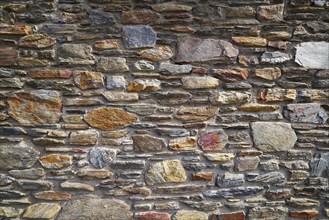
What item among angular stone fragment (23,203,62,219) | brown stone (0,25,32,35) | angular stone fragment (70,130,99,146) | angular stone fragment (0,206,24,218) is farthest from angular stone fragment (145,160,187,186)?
brown stone (0,25,32,35)

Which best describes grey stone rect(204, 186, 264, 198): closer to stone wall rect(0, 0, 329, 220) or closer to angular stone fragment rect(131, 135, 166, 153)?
stone wall rect(0, 0, 329, 220)

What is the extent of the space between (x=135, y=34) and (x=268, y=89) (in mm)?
956

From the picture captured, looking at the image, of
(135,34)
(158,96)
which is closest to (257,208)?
(158,96)

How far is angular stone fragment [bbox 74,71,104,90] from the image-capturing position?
195cm

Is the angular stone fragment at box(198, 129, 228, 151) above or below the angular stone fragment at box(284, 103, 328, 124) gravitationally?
below

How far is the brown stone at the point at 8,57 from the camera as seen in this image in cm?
194

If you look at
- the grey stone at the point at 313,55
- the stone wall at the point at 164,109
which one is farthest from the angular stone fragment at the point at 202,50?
the grey stone at the point at 313,55

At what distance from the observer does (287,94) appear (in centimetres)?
202

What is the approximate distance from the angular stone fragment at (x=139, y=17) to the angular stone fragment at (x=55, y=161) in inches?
37.9

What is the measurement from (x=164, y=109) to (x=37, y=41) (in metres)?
0.93

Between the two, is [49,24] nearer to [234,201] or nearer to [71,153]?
[71,153]

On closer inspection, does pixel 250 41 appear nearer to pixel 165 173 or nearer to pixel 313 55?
pixel 313 55

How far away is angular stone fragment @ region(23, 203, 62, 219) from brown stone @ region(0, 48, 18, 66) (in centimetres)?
92

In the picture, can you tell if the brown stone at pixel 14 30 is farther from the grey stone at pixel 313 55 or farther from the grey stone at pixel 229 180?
the grey stone at pixel 313 55
